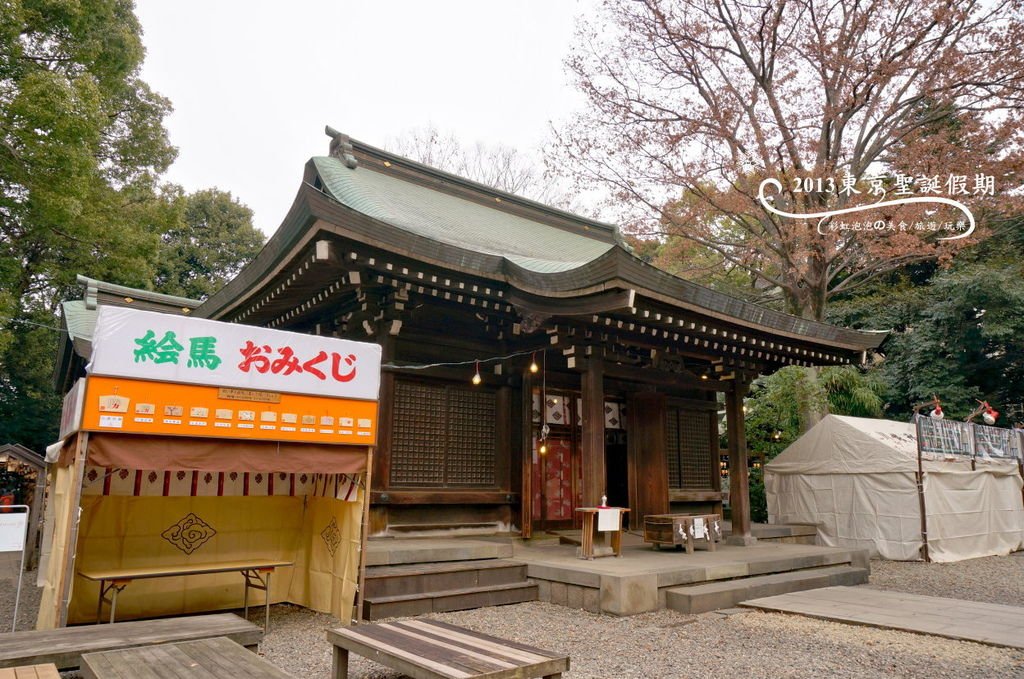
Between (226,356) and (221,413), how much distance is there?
0.45 meters

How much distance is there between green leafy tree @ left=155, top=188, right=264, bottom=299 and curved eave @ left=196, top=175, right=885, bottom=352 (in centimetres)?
1921

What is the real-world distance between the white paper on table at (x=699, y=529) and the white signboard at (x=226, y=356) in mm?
5022

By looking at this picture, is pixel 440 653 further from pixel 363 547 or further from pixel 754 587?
pixel 754 587

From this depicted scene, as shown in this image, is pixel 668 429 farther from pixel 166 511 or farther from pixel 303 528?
pixel 166 511

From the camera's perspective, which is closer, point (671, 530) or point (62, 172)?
point (671, 530)

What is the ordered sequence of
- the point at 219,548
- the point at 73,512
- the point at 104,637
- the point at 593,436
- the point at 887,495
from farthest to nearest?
the point at 887,495 → the point at 593,436 → the point at 219,548 → the point at 73,512 → the point at 104,637

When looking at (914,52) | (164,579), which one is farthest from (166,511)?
(914,52)

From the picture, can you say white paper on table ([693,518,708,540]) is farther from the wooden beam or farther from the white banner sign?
the white banner sign

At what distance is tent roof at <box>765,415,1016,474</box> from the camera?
11.3 meters

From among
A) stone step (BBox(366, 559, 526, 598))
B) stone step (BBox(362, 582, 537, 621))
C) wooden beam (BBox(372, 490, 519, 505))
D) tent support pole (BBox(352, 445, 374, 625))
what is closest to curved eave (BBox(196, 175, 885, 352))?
tent support pole (BBox(352, 445, 374, 625))

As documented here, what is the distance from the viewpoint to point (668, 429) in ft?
36.5

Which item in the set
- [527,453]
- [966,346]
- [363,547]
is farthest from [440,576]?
[966,346]

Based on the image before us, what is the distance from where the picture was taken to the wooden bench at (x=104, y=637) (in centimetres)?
351

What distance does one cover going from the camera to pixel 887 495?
37.1 feet
